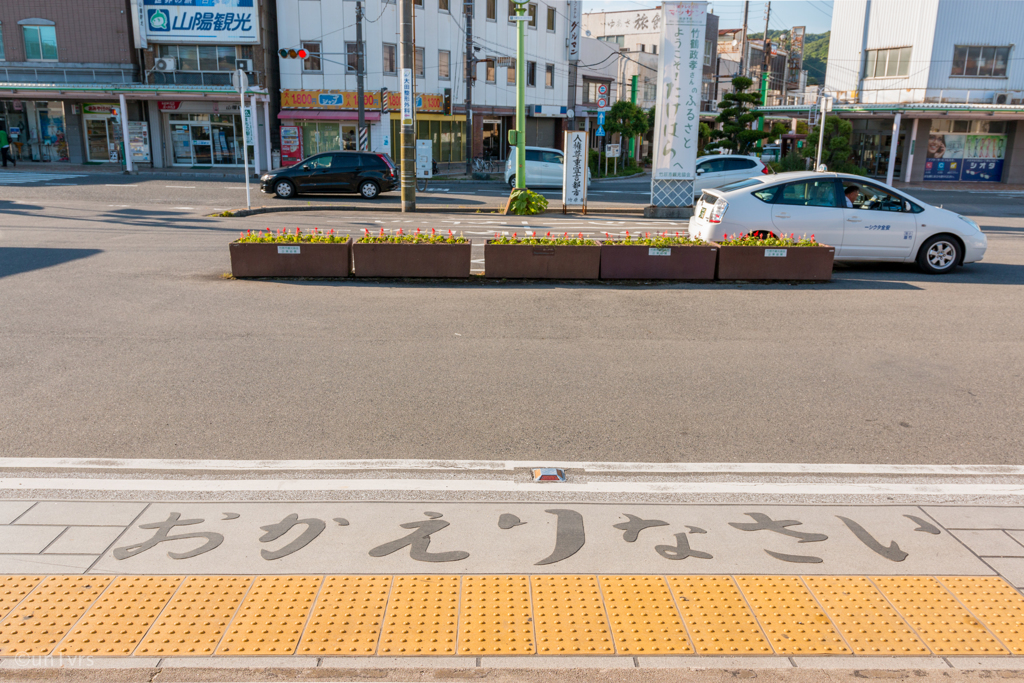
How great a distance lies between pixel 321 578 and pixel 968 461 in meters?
4.41

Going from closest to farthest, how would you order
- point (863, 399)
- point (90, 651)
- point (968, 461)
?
point (90, 651), point (968, 461), point (863, 399)

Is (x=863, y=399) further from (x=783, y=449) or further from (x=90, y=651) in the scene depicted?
(x=90, y=651)

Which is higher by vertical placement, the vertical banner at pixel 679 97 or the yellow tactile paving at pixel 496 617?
the vertical banner at pixel 679 97

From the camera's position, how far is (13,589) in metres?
3.63

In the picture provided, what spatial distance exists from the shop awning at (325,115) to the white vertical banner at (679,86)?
67.3ft

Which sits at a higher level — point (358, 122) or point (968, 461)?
point (358, 122)

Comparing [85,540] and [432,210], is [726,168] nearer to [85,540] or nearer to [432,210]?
[432,210]

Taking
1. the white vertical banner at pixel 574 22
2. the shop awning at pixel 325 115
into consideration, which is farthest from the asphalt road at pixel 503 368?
the white vertical banner at pixel 574 22

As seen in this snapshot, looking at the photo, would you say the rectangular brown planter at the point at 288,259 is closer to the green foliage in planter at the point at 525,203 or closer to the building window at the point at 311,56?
the green foliage in planter at the point at 525,203

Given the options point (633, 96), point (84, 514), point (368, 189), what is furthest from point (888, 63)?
point (84, 514)

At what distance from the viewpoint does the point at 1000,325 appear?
9297mm

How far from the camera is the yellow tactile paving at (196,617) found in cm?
323

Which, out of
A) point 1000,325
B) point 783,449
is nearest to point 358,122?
point 1000,325

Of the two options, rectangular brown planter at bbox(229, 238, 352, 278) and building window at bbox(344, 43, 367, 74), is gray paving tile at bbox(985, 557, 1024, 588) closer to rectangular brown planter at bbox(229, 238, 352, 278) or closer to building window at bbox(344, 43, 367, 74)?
rectangular brown planter at bbox(229, 238, 352, 278)
